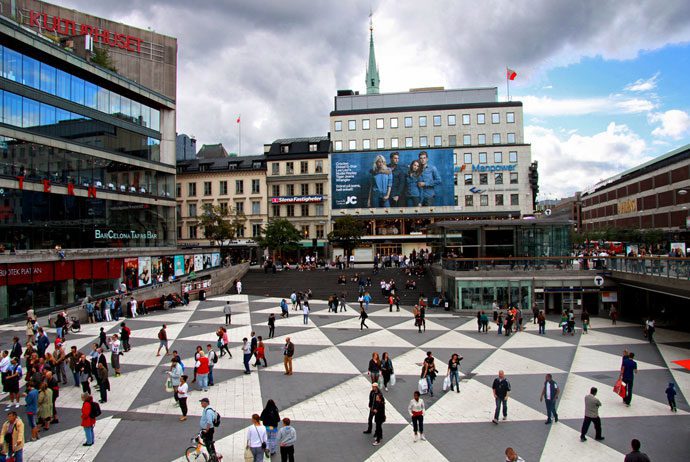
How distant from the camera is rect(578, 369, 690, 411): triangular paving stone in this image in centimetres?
1527

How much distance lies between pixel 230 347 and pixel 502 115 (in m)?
58.7

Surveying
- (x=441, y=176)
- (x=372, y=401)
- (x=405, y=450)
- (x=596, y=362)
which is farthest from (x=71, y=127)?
(x=441, y=176)

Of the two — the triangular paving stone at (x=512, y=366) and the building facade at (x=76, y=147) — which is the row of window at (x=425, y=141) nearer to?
the building facade at (x=76, y=147)

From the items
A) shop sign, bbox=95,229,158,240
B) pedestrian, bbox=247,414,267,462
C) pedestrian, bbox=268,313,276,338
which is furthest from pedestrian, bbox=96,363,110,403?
shop sign, bbox=95,229,158,240

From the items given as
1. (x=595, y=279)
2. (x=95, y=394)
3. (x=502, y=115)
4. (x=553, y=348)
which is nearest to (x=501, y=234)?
(x=595, y=279)

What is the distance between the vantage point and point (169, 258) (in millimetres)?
41656

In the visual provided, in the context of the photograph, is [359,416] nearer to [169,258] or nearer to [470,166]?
[169,258]

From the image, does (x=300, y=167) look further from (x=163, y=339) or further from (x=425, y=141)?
(x=163, y=339)

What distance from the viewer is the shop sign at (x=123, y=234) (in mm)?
41162

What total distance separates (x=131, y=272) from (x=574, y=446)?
34.8 metres

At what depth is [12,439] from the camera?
9.93m

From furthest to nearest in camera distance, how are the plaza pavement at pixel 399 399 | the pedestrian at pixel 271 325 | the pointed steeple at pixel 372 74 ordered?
the pointed steeple at pixel 372 74 → the pedestrian at pixel 271 325 → the plaza pavement at pixel 399 399

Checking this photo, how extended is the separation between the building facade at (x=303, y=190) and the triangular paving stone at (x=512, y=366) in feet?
157

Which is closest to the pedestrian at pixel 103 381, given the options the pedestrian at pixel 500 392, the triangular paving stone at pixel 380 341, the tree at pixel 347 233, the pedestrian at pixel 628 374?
the triangular paving stone at pixel 380 341
